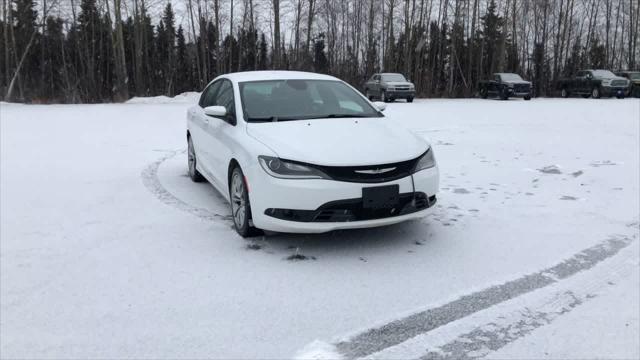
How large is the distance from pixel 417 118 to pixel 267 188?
1396cm

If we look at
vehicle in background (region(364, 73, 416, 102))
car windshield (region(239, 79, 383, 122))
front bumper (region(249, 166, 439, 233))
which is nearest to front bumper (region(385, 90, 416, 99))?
vehicle in background (region(364, 73, 416, 102))

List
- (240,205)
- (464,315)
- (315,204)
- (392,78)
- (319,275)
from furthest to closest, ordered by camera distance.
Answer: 1. (392,78)
2. (240,205)
3. (315,204)
4. (319,275)
5. (464,315)

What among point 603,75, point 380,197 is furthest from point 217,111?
point 603,75

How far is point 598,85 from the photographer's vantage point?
31594mm

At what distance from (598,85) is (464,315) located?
32288 mm

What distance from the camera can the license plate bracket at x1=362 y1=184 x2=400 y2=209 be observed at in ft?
14.8

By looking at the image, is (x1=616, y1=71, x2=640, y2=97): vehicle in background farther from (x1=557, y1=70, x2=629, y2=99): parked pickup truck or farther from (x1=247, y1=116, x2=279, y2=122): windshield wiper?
(x1=247, y1=116, x2=279, y2=122): windshield wiper

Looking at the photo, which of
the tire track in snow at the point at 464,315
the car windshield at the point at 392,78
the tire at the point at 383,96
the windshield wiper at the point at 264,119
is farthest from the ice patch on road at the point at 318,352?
the car windshield at the point at 392,78

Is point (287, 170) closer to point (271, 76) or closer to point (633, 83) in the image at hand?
point (271, 76)

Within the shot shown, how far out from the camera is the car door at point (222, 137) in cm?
560

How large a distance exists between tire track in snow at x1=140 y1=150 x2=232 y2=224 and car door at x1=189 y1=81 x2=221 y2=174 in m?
0.49

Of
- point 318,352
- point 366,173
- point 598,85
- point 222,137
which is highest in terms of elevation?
point 598,85

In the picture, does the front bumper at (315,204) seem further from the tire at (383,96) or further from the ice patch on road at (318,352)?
the tire at (383,96)

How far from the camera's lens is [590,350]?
311 cm
